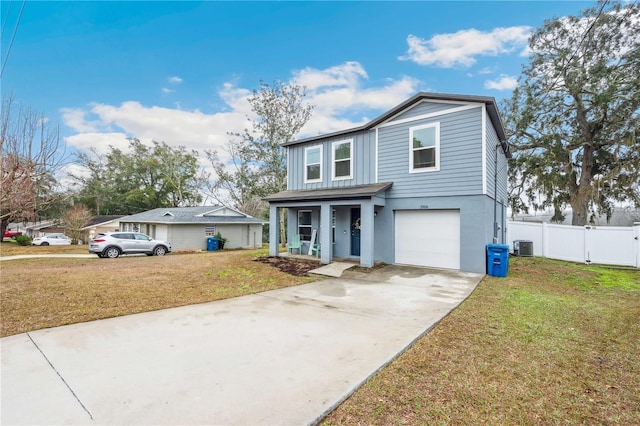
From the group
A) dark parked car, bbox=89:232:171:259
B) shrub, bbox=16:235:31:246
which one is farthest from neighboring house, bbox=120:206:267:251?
shrub, bbox=16:235:31:246

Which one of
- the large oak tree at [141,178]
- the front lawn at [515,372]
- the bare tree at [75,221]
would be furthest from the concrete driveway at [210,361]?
the large oak tree at [141,178]

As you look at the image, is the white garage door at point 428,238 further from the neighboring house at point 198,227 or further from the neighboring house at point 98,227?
the neighboring house at point 98,227

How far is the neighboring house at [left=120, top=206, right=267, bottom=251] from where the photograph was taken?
21.4 m

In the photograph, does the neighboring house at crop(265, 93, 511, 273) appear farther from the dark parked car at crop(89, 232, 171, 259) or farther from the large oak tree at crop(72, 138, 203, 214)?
the large oak tree at crop(72, 138, 203, 214)

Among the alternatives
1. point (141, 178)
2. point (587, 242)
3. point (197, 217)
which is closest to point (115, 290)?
point (587, 242)

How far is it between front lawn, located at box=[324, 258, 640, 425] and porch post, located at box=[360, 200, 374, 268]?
4.19 meters

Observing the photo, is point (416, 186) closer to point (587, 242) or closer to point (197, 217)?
point (587, 242)

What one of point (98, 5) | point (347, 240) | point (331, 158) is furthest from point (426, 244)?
point (98, 5)

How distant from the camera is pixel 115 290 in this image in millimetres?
7199

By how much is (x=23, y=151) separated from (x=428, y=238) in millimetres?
12276

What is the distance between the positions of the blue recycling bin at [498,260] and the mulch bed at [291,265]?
17.8 feet

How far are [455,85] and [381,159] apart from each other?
792 cm

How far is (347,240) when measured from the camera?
12164 mm

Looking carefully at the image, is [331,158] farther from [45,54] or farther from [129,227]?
[129,227]
